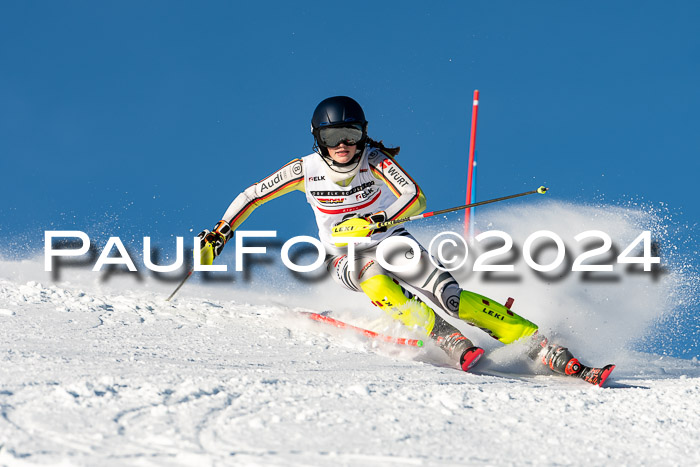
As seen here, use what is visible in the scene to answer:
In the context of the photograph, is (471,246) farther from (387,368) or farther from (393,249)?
(387,368)

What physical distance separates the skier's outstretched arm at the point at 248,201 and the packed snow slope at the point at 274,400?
1.84 feet

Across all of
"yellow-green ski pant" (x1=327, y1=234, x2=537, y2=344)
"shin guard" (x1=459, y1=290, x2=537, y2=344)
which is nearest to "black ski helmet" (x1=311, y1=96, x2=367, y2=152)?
"yellow-green ski pant" (x1=327, y1=234, x2=537, y2=344)

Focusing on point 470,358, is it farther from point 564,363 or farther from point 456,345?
point 564,363

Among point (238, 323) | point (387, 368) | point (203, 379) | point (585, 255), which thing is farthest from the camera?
point (585, 255)

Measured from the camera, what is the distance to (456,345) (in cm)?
461

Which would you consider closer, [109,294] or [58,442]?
[58,442]

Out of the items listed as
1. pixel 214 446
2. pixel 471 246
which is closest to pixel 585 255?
pixel 471 246

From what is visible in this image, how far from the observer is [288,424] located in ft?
7.68

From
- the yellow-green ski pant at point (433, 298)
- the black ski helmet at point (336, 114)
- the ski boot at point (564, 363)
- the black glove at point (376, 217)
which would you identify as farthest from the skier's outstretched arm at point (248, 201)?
the ski boot at point (564, 363)

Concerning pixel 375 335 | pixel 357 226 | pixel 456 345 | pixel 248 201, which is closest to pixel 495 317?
pixel 456 345

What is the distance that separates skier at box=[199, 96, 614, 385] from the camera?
4855mm

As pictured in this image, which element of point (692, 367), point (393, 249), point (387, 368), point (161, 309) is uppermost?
point (393, 249)

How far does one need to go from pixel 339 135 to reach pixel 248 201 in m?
1.00

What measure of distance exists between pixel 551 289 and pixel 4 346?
547cm
